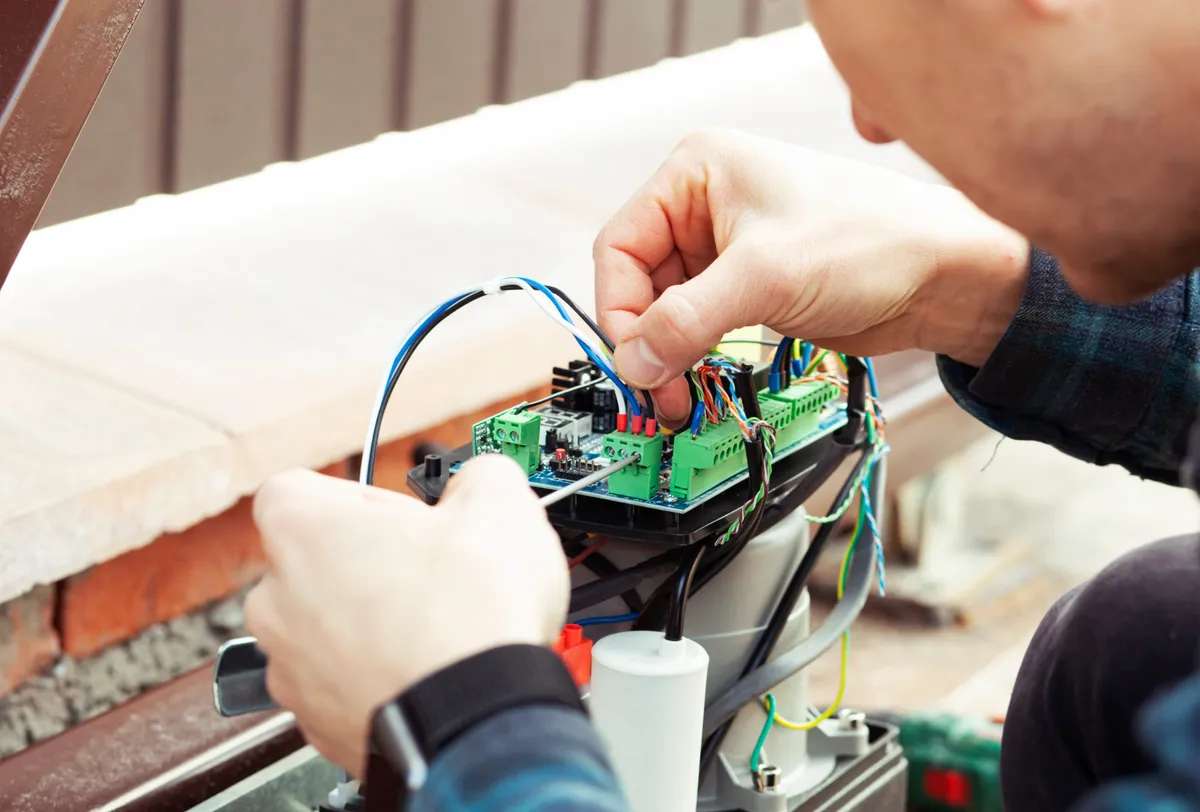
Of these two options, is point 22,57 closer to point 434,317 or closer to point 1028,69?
point 434,317

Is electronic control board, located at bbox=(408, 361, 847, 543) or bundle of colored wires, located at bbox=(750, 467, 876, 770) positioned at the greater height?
electronic control board, located at bbox=(408, 361, 847, 543)

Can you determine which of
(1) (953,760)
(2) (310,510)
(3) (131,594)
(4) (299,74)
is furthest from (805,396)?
(4) (299,74)

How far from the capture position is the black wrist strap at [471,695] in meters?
0.52

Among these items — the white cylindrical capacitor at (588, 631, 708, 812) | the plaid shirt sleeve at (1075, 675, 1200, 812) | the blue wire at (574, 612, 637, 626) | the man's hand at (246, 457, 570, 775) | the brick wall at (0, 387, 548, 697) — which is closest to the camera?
the plaid shirt sleeve at (1075, 675, 1200, 812)

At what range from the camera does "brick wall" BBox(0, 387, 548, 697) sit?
1276 mm

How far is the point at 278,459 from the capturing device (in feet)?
4.61

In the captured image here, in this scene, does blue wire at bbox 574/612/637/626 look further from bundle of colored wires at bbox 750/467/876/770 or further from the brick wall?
the brick wall

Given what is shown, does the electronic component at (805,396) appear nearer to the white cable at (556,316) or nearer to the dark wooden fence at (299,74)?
the white cable at (556,316)

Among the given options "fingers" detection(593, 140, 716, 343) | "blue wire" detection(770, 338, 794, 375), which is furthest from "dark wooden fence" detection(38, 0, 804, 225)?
"blue wire" detection(770, 338, 794, 375)

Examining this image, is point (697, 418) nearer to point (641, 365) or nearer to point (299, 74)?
point (641, 365)

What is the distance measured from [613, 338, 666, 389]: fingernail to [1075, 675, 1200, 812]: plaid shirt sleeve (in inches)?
14.8

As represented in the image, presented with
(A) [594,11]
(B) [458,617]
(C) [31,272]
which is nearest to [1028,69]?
(B) [458,617]

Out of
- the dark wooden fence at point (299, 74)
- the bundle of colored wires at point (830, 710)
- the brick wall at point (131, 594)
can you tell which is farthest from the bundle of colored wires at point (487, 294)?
the dark wooden fence at point (299, 74)

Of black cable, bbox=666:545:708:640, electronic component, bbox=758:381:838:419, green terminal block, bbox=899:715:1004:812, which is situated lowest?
green terminal block, bbox=899:715:1004:812
